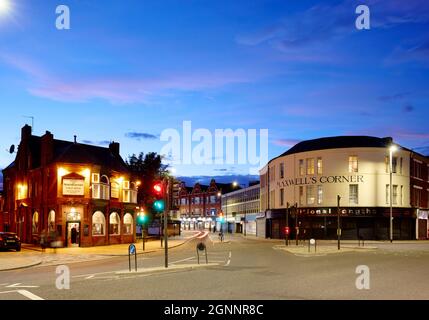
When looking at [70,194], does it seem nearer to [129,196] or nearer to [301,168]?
[129,196]

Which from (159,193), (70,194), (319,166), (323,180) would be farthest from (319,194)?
(159,193)

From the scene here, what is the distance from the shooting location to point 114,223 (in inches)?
2031

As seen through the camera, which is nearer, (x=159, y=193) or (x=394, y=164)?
(x=159, y=193)

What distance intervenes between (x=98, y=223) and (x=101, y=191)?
117 inches

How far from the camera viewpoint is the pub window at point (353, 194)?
204 ft

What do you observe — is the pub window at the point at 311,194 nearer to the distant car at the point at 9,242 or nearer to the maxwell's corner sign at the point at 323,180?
the maxwell's corner sign at the point at 323,180

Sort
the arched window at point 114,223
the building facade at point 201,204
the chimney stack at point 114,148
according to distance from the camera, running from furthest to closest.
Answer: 1. the building facade at point 201,204
2. the chimney stack at point 114,148
3. the arched window at point 114,223

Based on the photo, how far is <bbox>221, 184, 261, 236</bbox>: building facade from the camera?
305ft

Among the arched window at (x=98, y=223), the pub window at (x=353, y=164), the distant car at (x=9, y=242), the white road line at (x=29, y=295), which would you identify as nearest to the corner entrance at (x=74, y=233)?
the arched window at (x=98, y=223)

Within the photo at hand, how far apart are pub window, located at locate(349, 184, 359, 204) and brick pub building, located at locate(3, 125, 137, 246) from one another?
2523 cm

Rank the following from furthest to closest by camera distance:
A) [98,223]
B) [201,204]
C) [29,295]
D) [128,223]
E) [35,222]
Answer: [201,204]
[128,223]
[35,222]
[98,223]
[29,295]

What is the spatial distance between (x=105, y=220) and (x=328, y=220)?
2707 cm
